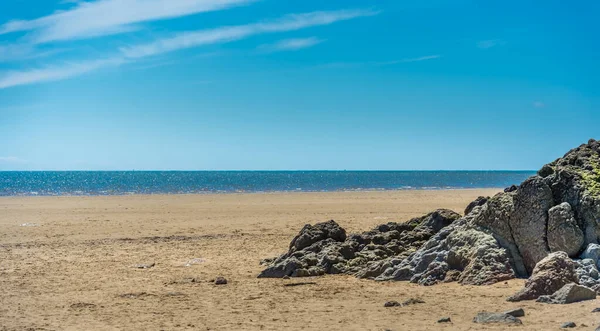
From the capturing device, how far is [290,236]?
72.9 ft

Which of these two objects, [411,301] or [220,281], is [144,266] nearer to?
[220,281]

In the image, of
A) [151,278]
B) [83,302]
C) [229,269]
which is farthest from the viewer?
[229,269]

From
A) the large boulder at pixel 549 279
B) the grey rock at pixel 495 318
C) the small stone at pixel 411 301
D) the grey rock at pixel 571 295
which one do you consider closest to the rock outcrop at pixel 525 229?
the large boulder at pixel 549 279

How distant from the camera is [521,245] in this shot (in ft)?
38.9

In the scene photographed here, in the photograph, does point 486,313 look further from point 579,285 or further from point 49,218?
point 49,218

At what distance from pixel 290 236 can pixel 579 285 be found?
13687 millimetres

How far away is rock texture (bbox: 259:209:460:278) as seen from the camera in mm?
14102

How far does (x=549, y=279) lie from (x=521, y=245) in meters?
2.02

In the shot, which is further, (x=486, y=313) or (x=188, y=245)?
(x=188, y=245)

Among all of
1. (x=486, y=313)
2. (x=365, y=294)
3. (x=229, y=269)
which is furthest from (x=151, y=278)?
(x=486, y=313)

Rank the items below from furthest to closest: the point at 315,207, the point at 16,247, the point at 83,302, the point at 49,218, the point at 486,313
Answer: the point at 315,207
the point at 49,218
the point at 16,247
the point at 83,302
the point at 486,313

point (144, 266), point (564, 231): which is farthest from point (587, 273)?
point (144, 266)

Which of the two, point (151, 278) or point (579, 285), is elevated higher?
point (579, 285)

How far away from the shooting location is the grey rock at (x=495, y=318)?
331 inches
